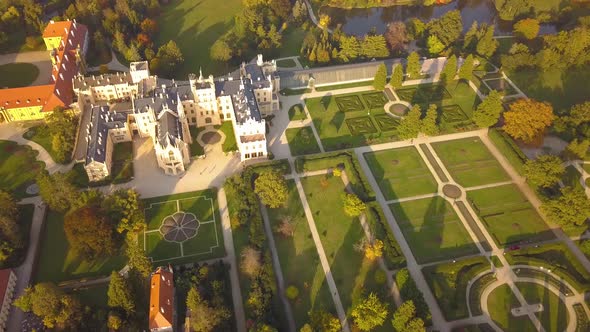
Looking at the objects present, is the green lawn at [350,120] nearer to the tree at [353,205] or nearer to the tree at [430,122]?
the tree at [430,122]

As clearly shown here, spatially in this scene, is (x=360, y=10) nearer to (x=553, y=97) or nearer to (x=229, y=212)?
(x=553, y=97)

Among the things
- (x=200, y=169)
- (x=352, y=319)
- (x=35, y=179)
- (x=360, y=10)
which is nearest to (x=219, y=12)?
(x=360, y=10)

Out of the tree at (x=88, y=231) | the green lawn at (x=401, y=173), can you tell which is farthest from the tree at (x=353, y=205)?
the tree at (x=88, y=231)

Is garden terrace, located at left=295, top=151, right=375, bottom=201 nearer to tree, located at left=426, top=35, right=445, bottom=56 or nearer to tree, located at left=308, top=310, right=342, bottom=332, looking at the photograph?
tree, located at left=308, top=310, right=342, bottom=332

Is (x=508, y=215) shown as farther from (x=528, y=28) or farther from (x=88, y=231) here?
(x=88, y=231)

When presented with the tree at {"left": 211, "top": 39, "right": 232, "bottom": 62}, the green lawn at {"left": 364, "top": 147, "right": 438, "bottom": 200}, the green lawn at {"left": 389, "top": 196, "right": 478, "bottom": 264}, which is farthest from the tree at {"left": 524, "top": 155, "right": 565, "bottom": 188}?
the tree at {"left": 211, "top": 39, "right": 232, "bottom": 62}

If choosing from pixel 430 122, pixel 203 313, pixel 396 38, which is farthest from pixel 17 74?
pixel 430 122
